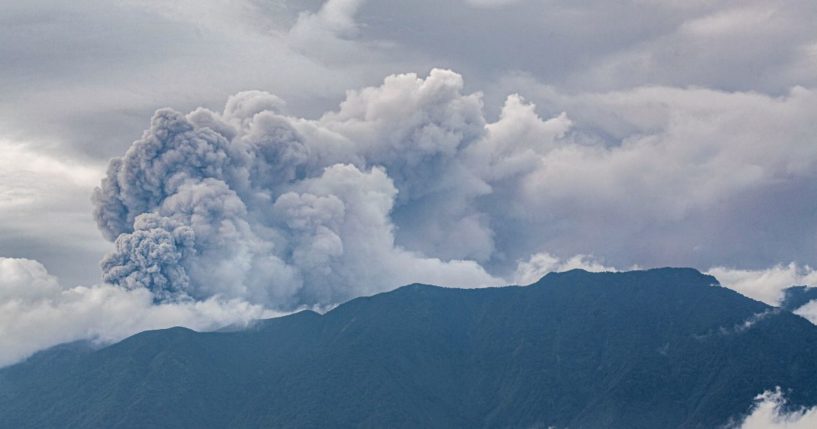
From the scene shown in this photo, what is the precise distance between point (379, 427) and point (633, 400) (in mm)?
36561

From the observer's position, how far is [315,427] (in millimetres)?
199250

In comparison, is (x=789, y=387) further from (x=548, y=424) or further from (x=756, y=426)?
(x=548, y=424)

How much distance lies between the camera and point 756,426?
190000mm

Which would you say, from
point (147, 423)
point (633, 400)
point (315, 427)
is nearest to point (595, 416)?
point (633, 400)

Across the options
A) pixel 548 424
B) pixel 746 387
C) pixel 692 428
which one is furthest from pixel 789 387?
pixel 548 424

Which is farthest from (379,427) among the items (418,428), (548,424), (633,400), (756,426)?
(756,426)

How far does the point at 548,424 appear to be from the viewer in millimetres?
199375

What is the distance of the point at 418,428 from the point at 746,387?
47.2 m

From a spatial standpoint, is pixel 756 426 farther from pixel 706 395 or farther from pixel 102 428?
pixel 102 428

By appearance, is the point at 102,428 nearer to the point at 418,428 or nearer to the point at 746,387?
the point at 418,428

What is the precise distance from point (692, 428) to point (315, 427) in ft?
174

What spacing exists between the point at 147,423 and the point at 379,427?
33.3m

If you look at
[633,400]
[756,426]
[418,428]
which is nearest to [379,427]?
[418,428]

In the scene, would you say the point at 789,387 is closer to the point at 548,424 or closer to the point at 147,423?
the point at 548,424
